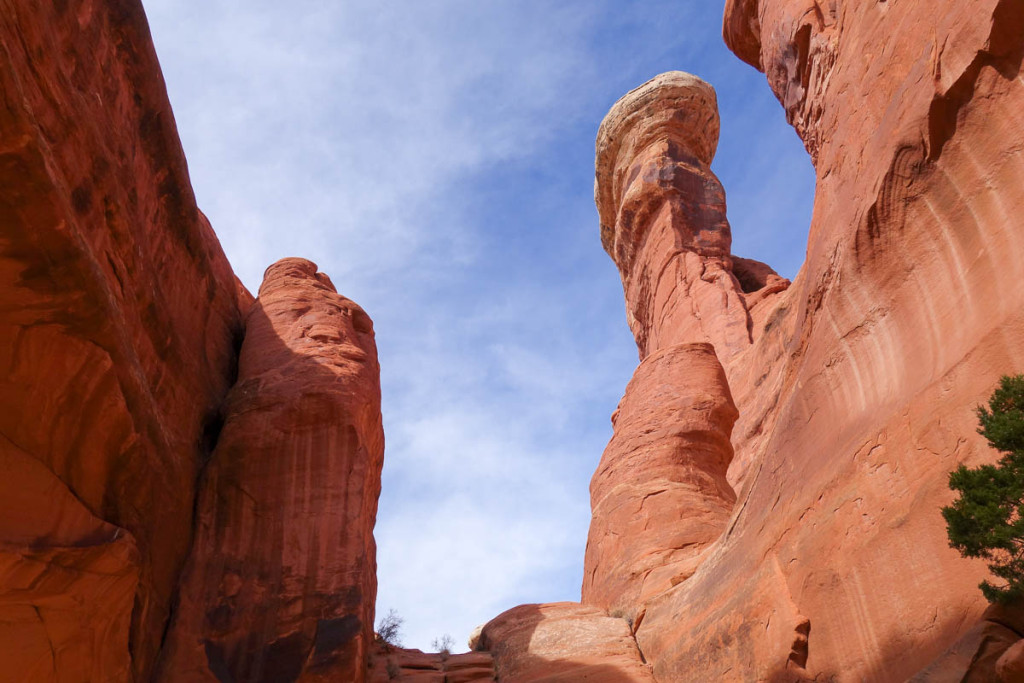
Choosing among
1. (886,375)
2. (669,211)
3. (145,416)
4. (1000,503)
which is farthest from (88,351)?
(669,211)

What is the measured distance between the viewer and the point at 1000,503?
588 centimetres

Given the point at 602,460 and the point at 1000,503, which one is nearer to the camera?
the point at 1000,503

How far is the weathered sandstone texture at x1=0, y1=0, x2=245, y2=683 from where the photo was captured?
862cm

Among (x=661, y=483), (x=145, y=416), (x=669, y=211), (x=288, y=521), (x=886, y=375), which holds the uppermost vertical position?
(x=669, y=211)

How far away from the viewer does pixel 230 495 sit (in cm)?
1319

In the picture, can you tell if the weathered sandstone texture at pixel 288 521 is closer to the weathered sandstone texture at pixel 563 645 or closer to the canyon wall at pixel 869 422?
the weathered sandstone texture at pixel 563 645

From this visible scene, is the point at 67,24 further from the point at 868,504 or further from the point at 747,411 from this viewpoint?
the point at 747,411

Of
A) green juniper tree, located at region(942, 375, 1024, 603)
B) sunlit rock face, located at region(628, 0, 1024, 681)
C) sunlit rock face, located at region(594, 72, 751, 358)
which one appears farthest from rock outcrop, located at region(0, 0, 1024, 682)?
sunlit rock face, located at region(594, 72, 751, 358)

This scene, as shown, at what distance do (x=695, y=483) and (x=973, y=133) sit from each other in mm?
8704

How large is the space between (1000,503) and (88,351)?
9.01 m

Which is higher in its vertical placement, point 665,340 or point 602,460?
point 665,340

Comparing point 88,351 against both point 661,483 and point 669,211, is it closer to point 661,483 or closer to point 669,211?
point 661,483

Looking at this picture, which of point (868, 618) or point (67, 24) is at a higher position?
point (67, 24)

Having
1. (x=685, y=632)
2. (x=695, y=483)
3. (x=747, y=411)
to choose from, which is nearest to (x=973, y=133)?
(x=685, y=632)
